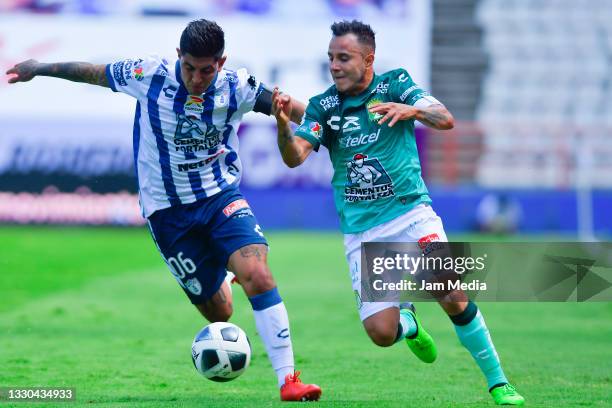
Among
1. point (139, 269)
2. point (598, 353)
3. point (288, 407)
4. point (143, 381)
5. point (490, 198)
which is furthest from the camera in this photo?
point (490, 198)

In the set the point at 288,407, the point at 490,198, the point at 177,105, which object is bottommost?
the point at 490,198

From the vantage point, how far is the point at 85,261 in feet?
57.5

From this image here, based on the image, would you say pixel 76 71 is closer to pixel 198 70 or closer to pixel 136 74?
pixel 136 74

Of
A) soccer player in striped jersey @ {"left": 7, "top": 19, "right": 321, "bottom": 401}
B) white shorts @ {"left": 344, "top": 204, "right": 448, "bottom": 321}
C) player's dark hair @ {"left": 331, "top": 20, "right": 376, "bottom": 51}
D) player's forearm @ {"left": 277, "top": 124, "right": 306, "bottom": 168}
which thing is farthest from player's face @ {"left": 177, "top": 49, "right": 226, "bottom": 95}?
white shorts @ {"left": 344, "top": 204, "right": 448, "bottom": 321}

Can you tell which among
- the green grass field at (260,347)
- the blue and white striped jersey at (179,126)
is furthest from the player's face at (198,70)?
the green grass field at (260,347)

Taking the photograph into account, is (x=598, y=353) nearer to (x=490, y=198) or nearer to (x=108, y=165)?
(x=490, y=198)

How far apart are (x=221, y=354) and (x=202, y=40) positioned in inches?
75.8

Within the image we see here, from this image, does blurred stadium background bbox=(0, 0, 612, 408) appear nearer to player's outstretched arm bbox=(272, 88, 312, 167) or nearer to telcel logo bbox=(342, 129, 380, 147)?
telcel logo bbox=(342, 129, 380, 147)

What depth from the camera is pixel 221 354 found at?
6.38 m

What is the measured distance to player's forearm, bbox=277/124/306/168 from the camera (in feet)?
20.8

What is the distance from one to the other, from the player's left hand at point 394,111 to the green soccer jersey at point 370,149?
0.81ft

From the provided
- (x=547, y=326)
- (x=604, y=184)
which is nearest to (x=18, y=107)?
(x=604, y=184)

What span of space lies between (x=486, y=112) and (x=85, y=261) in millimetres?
14523

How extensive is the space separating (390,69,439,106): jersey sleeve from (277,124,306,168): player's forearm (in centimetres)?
74
